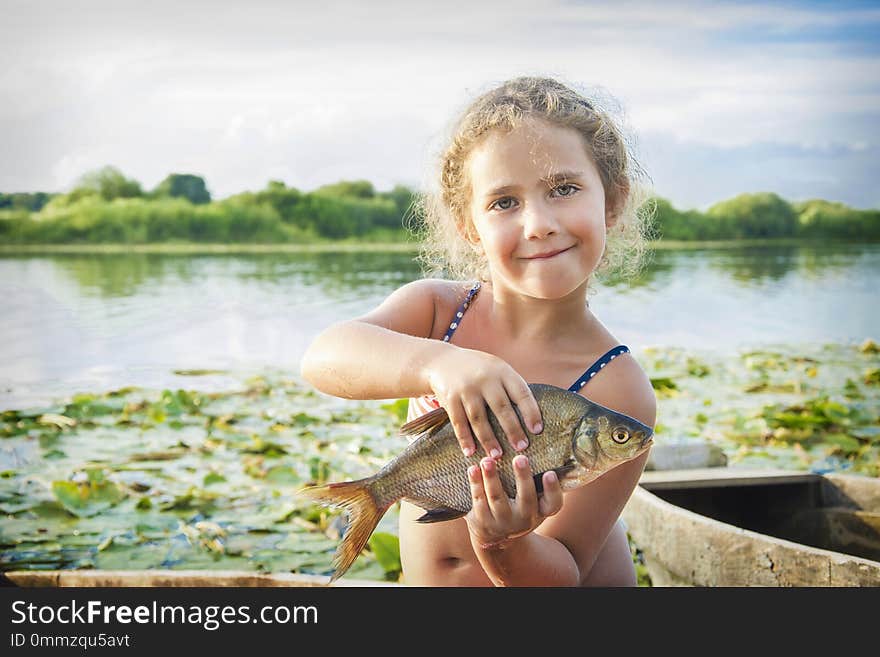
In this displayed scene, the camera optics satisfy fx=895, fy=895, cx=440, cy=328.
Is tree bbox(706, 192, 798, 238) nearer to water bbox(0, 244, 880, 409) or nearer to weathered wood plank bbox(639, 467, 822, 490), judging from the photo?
water bbox(0, 244, 880, 409)

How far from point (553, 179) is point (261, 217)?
7338 millimetres

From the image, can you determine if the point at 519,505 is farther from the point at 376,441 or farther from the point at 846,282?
the point at 846,282

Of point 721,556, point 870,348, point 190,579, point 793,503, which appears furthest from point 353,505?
point 870,348

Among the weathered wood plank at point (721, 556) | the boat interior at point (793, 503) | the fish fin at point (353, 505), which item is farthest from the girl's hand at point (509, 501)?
the boat interior at point (793, 503)

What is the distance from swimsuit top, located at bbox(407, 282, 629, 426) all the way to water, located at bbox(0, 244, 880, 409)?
344cm

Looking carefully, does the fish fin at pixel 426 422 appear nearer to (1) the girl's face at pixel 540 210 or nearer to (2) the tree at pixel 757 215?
(1) the girl's face at pixel 540 210

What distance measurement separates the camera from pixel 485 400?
3.75 ft

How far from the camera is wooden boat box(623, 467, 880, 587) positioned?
6.15ft

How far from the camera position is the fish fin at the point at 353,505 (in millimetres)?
1225

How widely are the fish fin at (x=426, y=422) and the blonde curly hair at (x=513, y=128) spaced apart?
0.47 metres

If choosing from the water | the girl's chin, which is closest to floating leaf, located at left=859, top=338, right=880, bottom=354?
the water

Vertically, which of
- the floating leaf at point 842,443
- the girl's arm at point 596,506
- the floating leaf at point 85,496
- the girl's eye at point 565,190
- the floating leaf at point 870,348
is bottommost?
the floating leaf at point 85,496
